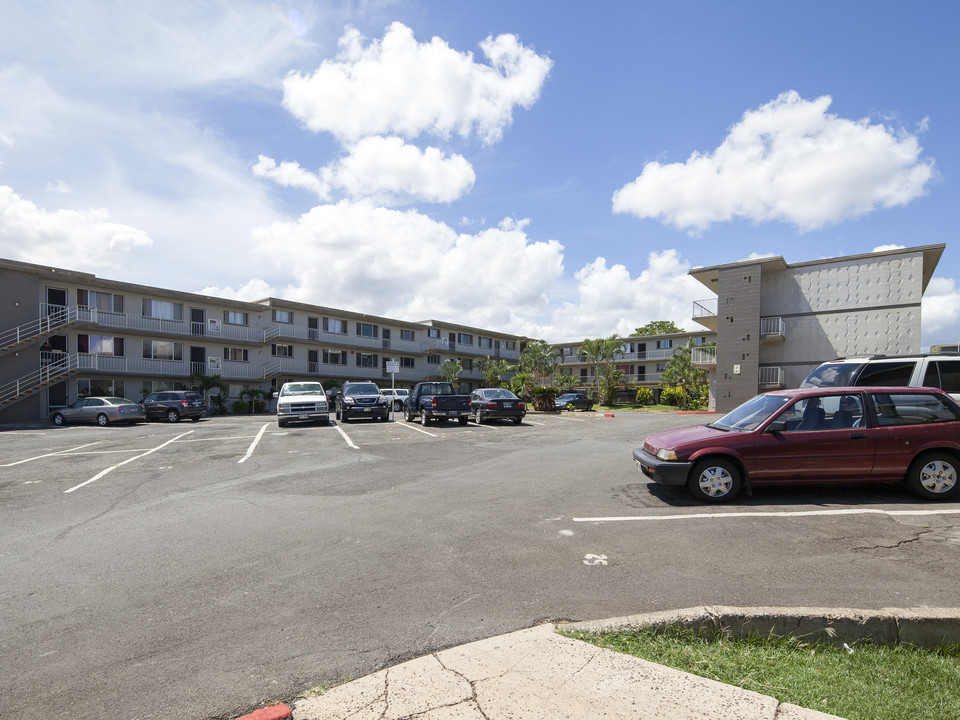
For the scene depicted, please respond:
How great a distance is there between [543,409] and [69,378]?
28560mm

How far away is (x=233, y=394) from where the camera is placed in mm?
39281

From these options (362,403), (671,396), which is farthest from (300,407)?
(671,396)

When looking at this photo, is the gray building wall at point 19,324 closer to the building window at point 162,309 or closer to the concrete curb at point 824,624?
the building window at point 162,309

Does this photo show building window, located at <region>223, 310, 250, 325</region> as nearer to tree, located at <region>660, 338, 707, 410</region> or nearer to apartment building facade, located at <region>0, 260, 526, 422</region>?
apartment building facade, located at <region>0, 260, 526, 422</region>

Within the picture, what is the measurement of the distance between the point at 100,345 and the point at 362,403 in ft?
67.0

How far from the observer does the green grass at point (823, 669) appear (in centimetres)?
295

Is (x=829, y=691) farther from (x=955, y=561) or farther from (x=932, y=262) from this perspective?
(x=932, y=262)

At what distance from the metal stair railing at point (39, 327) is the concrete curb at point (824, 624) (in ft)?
114

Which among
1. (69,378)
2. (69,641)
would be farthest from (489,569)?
(69,378)

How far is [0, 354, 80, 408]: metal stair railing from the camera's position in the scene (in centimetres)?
2747

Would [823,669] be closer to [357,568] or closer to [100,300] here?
A: [357,568]

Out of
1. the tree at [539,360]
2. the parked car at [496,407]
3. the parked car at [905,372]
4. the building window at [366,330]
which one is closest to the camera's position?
the parked car at [905,372]

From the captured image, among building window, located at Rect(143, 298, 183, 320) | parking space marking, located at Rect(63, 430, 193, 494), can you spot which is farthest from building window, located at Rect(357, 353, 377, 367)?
parking space marking, located at Rect(63, 430, 193, 494)

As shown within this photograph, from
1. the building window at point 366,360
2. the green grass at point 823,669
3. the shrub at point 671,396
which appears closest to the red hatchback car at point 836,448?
the green grass at point 823,669
